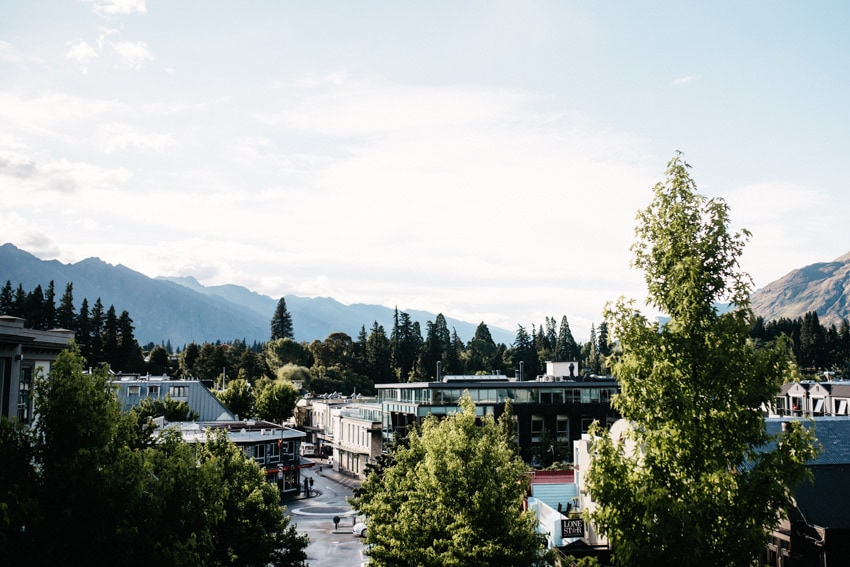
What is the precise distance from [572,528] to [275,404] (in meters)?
84.9

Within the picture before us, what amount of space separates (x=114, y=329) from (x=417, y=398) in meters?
81.8

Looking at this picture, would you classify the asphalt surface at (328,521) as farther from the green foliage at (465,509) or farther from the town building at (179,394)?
the town building at (179,394)

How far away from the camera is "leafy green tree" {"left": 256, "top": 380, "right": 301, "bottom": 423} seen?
4498 inches

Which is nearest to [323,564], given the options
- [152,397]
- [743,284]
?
[743,284]

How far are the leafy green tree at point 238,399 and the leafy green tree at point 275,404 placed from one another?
1.89 metres

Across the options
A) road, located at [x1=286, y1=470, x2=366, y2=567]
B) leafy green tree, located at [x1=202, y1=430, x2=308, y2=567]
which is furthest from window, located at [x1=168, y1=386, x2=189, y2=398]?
leafy green tree, located at [x1=202, y1=430, x2=308, y2=567]

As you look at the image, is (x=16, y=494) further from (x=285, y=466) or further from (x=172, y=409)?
(x=172, y=409)

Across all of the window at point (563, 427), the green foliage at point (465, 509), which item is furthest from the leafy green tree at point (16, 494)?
the window at point (563, 427)

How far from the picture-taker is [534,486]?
1861 inches

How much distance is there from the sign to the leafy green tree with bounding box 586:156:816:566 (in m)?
21.4

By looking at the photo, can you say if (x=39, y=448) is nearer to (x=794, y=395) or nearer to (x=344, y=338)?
(x=794, y=395)

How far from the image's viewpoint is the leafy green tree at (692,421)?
48.4 ft

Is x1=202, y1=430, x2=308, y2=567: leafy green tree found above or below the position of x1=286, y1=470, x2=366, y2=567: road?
above

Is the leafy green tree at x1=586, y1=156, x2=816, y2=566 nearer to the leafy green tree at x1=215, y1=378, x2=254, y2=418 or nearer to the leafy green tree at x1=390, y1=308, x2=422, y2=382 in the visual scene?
the leafy green tree at x1=215, y1=378, x2=254, y2=418
